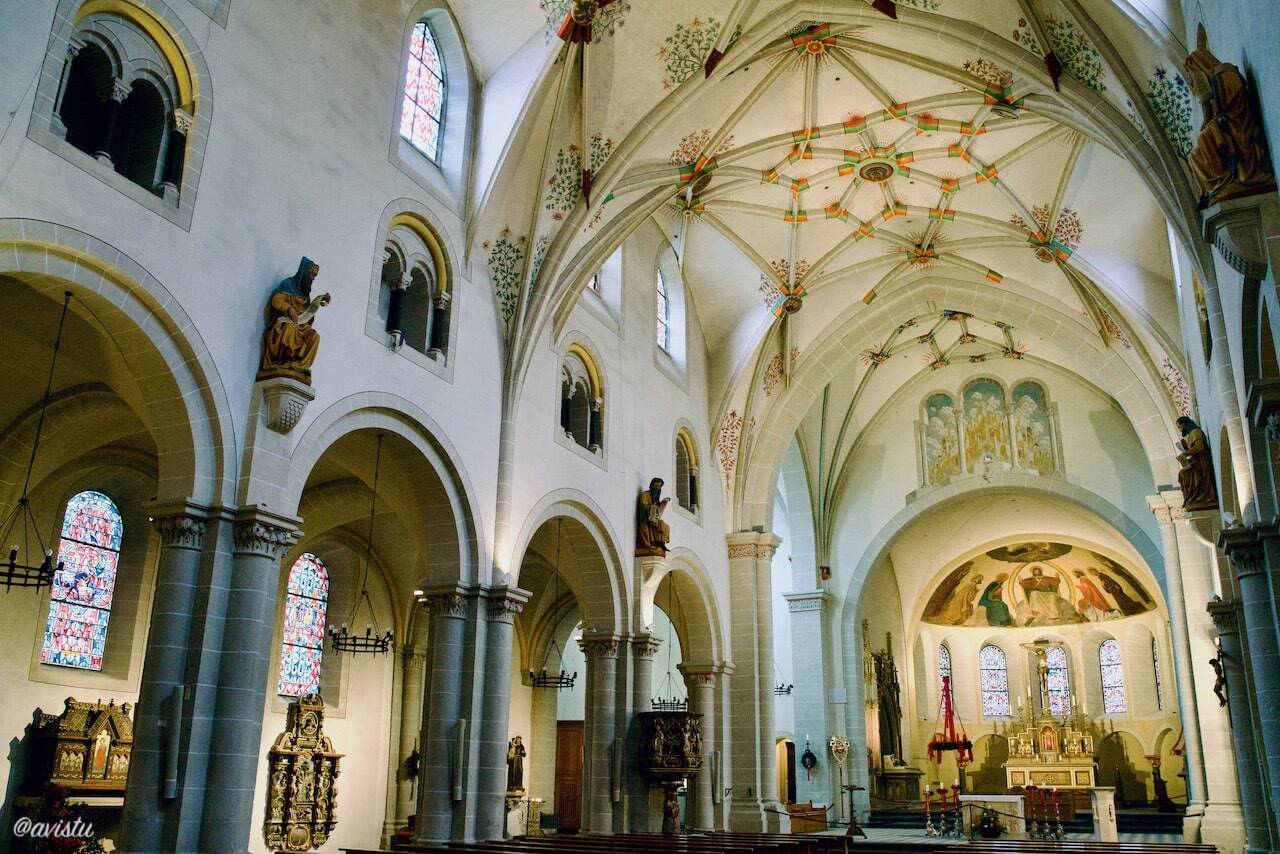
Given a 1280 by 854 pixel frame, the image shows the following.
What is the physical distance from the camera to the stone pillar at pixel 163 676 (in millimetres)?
9344

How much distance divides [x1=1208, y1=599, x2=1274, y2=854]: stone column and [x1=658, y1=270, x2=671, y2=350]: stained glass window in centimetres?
1034

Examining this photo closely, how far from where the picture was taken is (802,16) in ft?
51.5

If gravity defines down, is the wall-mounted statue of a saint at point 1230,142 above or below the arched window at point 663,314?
below

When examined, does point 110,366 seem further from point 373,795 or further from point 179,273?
point 373,795

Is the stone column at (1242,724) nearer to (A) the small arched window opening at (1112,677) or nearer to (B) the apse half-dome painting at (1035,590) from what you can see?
(B) the apse half-dome painting at (1035,590)

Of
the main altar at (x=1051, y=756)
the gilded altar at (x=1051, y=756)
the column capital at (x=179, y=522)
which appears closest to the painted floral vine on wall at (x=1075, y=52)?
the column capital at (x=179, y=522)

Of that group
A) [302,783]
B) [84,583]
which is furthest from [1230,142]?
[302,783]

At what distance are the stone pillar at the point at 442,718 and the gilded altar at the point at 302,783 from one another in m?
5.33

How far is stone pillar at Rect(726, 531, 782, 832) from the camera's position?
20516mm

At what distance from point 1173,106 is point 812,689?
17.4 meters

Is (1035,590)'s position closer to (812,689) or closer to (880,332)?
(812,689)

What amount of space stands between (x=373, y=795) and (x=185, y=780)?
36.4ft

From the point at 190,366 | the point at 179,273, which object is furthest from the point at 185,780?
the point at 179,273

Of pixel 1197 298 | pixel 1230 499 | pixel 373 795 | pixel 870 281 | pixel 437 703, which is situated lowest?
pixel 373 795
